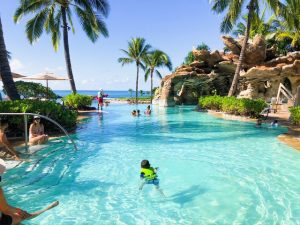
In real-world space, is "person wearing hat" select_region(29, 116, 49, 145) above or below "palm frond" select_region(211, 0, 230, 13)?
below

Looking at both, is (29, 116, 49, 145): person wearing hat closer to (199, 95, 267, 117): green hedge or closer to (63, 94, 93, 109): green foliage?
(63, 94, 93, 109): green foliage

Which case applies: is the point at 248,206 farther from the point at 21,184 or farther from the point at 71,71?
the point at 71,71

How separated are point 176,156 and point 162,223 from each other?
16.7 ft

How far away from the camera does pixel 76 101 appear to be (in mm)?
25203

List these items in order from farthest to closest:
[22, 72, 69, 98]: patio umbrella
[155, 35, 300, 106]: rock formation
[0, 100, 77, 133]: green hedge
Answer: [155, 35, 300, 106]: rock formation, [22, 72, 69, 98]: patio umbrella, [0, 100, 77, 133]: green hedge

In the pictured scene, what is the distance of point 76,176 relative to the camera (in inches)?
326

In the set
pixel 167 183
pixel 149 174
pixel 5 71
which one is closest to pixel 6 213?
pixel 149 174

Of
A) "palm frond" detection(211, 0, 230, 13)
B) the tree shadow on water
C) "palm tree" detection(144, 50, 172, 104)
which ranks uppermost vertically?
"palm frond" detection(211, 0, 230, 13)

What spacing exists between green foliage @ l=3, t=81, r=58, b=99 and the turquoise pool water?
13.5m

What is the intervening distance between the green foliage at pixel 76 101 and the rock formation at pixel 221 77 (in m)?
14.4

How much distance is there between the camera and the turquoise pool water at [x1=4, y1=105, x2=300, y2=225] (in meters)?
5.87

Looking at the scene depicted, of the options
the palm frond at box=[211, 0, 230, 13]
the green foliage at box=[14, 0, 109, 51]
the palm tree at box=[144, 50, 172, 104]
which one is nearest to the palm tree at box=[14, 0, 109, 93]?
the green foliage at box=[14, 0, 109, 51]

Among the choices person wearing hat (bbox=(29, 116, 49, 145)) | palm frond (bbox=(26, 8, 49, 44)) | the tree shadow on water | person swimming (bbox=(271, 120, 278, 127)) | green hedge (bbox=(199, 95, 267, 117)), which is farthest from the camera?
palm frond (bbox=(26, 8, 49, 44))

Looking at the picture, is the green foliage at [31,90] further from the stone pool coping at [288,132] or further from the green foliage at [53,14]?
the stone pool coping at [288,132]
